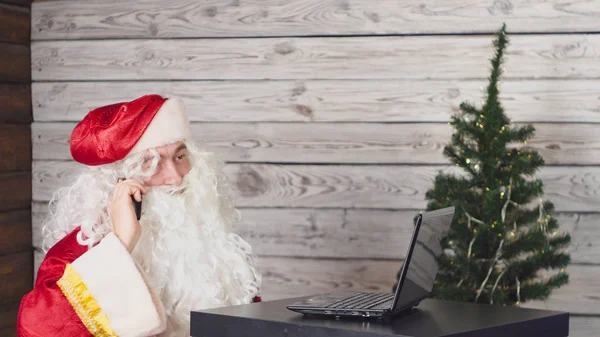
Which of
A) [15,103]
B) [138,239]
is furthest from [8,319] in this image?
[138,239]

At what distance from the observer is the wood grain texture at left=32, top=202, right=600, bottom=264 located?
10.6 ft

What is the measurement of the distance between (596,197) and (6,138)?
243cm

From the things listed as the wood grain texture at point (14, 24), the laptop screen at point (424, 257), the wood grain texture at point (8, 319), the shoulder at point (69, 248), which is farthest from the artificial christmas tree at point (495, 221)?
the wood grain texture at point (14, 24)

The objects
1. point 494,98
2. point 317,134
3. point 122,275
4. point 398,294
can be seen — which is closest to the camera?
point 398,294

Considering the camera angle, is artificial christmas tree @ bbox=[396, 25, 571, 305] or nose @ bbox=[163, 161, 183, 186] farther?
artificial christmas tree @ bbox=[396, 25, 571, 305]

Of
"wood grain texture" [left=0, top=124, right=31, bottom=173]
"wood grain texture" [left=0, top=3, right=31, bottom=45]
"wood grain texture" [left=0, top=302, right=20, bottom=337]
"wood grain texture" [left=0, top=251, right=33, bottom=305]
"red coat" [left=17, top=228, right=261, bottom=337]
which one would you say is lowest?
"wood grain texture" [left=0, top=302, right=20, bottom=337]

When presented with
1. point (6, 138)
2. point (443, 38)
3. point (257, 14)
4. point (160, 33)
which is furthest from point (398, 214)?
point (6, 138)

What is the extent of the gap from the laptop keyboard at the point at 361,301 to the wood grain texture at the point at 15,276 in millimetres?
2147

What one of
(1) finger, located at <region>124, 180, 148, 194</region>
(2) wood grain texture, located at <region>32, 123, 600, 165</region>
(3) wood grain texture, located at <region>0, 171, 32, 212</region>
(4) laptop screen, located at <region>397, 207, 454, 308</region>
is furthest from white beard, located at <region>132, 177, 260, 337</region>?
(3) wood grain texture, located at <region>0, 171, 32, 212</region>

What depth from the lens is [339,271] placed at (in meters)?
3.27

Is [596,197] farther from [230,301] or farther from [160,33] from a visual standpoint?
[160,33]

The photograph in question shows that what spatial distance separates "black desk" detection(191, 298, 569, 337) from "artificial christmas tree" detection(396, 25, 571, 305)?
0.97 m

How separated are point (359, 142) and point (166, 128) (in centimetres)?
111

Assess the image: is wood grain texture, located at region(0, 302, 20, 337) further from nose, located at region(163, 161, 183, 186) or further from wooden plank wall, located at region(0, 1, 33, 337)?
nose, located at region(163, 161, 183, 186)
